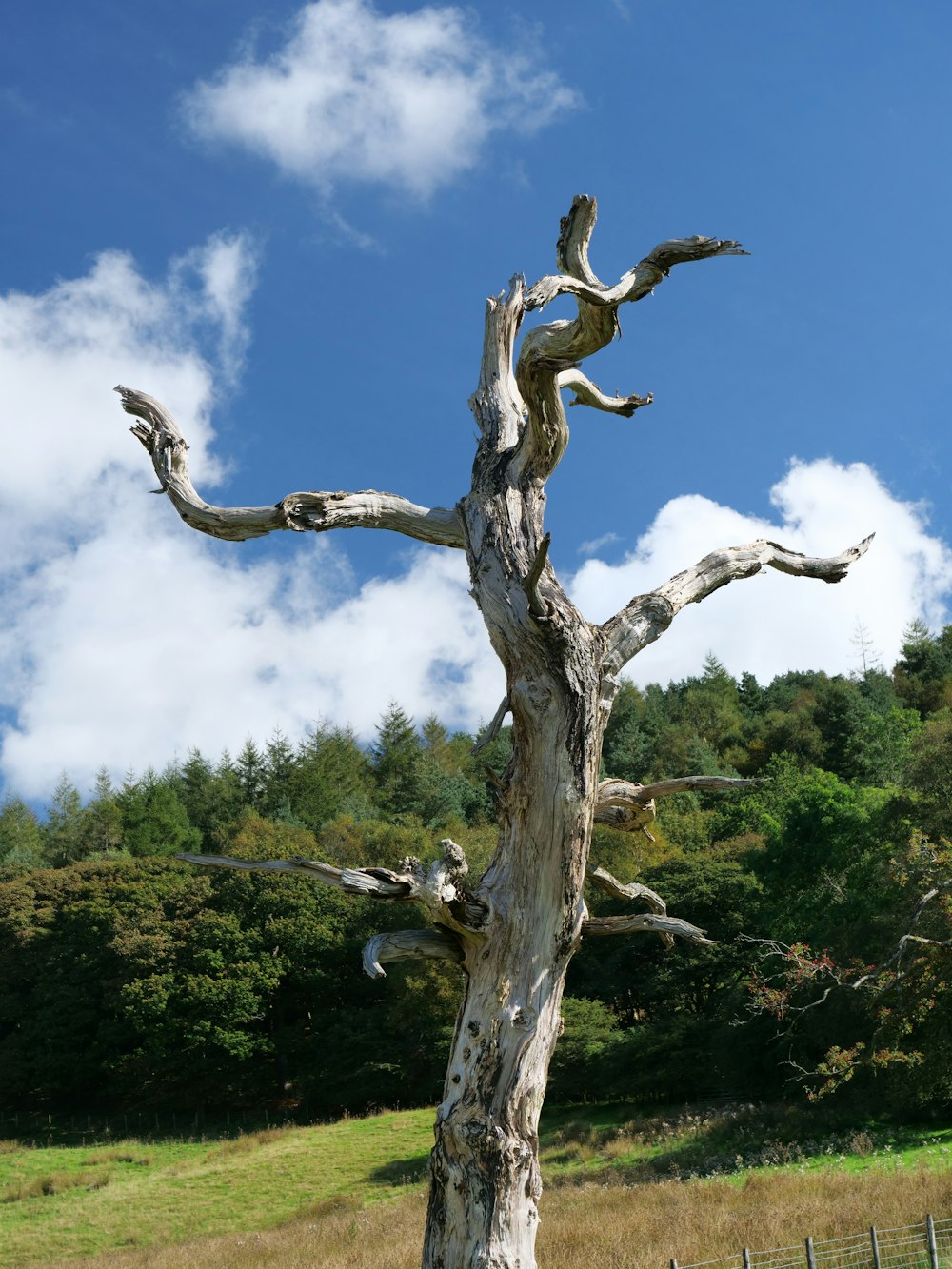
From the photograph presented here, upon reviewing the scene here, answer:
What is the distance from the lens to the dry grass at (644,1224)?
44.3 ft

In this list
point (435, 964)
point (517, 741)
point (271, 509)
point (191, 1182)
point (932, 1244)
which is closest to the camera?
point (517, 741)

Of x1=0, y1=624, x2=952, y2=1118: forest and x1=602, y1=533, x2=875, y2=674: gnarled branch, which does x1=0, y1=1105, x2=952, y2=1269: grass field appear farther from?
x1=602, y1=533, x2=875, y2=674: gnarled branch

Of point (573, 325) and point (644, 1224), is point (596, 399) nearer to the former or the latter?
point (573, 325)

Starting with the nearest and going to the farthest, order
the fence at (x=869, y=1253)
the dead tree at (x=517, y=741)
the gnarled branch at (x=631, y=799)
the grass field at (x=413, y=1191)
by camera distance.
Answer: the dead tree at (x=517, y=741)
the gnarled branch at (x=631, y=799)
the fence at (x=869, y=1253)
the grass field at (x=413, y=1191)

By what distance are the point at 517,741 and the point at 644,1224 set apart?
13388 millimetres

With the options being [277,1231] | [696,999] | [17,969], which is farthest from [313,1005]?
[277,1231]

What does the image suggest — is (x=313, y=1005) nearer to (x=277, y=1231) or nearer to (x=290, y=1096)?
(x=290, y=1096)

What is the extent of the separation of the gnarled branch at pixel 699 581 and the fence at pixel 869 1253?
7984 millimetres

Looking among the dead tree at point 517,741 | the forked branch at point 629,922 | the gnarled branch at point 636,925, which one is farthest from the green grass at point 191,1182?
the dead tree at point 517,741

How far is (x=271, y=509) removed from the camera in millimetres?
5500

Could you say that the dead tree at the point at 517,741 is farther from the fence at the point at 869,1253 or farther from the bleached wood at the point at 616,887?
the fence at the point at 869,1253

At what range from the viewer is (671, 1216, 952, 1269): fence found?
11.1 meters

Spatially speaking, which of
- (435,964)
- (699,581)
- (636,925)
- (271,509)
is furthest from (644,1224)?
(435,964)

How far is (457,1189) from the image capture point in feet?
14.5
